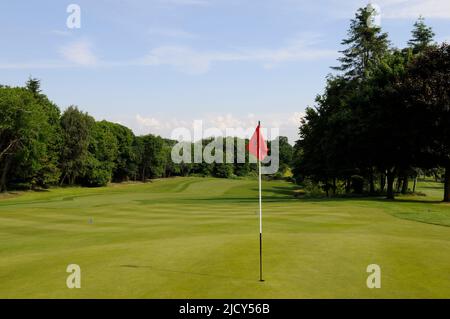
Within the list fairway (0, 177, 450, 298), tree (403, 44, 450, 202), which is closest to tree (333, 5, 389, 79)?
tree (403, 44, 450, 202)

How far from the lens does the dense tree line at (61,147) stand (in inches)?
2800

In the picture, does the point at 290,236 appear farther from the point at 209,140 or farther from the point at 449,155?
the point at 209,140

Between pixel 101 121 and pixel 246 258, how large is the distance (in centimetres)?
11441

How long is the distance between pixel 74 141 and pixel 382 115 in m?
70.4

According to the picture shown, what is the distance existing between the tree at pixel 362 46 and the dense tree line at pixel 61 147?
5526 cm

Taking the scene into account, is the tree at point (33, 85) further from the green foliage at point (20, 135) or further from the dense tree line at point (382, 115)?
the dense tree line at point (382, 115)

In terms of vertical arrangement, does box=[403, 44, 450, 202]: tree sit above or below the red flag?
above

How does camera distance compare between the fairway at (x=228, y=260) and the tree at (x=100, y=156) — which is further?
the tree at (x=100, y=156)

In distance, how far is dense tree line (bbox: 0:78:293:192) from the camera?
71125 mm

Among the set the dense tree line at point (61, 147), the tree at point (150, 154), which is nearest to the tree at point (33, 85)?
the dense tree line at point (61, 147)

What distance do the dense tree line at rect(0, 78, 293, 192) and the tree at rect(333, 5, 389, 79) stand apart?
55255 mm

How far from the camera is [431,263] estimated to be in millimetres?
12555

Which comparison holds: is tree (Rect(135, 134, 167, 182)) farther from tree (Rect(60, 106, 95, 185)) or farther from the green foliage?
the green foliage
